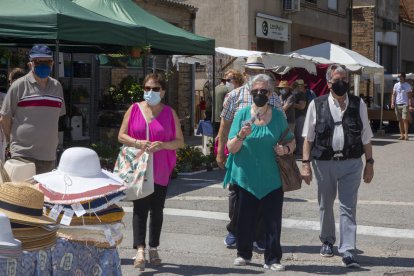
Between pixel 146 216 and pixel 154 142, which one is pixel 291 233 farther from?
pixel 154 142

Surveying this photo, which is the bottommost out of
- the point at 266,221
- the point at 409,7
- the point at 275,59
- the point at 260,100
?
the point at 266,221

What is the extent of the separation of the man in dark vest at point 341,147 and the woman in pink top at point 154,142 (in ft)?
4.35

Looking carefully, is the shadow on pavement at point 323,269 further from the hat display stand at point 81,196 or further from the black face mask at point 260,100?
the hat display stand at point 81,196

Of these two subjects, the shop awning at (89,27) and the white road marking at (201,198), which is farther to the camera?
the white road marking at (201,198)

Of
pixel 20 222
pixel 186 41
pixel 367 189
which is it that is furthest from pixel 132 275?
pixel 186 41

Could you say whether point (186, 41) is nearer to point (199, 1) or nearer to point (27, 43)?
point (27, 43)

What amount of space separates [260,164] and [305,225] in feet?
9.00

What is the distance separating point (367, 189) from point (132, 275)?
268 inches

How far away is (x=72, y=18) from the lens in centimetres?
1162

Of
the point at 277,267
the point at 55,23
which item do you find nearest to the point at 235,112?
the point at 277,267

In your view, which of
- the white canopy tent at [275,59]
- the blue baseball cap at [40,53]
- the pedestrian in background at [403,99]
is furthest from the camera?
the pedestrian in background at [403,99]

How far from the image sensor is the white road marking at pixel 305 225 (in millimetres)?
9289

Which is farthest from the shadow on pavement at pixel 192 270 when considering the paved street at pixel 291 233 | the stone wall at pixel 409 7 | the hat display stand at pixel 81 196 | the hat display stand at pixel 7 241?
the stone wall at pixel 409 7

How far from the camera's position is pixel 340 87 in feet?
24.8
